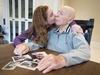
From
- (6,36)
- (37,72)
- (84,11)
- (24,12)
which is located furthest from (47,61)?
(6,36)

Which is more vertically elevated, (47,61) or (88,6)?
(88,6)

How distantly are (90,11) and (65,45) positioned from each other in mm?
3704

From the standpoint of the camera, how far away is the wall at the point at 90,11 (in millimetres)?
3880

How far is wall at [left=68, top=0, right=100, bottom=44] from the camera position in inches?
153

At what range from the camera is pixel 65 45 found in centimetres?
100

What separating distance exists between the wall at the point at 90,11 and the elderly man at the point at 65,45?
3508 mm

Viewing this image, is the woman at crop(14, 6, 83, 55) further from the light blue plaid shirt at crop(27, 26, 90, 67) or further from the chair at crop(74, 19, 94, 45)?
the chair at crop(74, 19, 94, 45)

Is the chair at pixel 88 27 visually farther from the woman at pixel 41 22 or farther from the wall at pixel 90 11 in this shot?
the wall at pixel 90 11

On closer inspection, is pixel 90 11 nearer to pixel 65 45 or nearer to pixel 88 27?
pixel 88 27

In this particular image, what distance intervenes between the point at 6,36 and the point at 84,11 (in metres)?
4.37

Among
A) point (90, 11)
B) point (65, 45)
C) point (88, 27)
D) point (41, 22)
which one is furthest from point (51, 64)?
point (90, 11)

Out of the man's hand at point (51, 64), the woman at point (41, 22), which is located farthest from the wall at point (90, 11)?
the man's hand at point (51, 64)

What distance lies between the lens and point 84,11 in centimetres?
414

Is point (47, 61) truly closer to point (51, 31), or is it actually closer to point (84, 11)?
point (51, 31)
